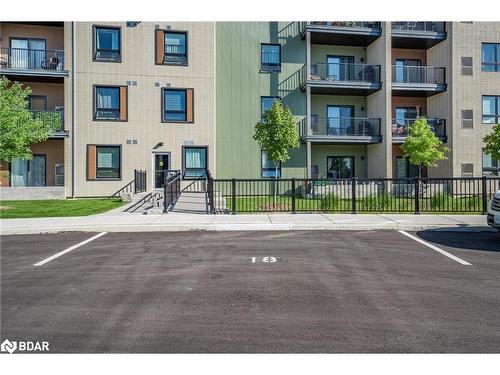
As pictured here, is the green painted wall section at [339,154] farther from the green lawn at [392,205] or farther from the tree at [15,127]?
the tree at [15,127]

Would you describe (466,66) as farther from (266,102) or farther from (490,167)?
(266,102)

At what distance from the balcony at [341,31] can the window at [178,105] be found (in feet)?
27.4

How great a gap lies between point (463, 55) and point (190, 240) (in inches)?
893

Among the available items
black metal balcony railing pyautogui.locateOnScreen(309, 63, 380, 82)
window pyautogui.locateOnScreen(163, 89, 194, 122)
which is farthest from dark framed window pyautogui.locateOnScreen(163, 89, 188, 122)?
black metal balcony railing pyautogui.locateOnScreen(309, 63, 380, 82)

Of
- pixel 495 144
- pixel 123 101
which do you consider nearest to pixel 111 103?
pixel 123 101

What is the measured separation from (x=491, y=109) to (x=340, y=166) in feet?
33.8

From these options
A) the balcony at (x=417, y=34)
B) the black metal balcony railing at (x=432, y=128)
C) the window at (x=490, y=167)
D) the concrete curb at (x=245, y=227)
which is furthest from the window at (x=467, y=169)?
the concrete curb at (x=245, y=227)

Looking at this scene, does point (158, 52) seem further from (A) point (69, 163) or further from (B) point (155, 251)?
(B) point (155, 251)

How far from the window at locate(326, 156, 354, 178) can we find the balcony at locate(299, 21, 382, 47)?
24.8ft

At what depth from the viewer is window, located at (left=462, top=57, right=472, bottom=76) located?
23109mm

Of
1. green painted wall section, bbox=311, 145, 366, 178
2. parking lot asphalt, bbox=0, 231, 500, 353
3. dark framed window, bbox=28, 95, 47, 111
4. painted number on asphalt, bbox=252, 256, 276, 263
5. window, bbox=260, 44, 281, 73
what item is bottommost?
parking lot asphalt, bbox=0, 231, 500, 353

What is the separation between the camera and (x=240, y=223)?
1098 cm

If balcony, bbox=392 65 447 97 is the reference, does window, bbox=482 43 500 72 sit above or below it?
above

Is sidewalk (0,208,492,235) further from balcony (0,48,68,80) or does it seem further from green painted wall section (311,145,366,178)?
green painted wall section (311,145,366,178)
